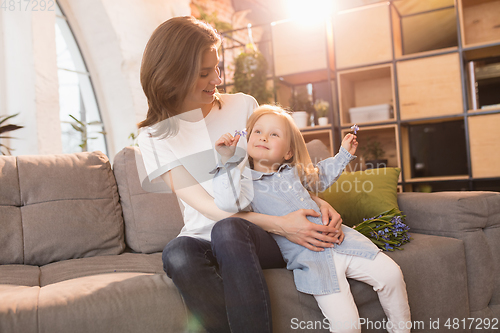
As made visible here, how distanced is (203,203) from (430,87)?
2354 millimetres

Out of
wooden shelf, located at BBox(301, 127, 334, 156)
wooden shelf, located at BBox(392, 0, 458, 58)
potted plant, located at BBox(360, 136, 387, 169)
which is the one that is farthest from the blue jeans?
wooden shelf, located at BBox(392, 0, 458, 58)

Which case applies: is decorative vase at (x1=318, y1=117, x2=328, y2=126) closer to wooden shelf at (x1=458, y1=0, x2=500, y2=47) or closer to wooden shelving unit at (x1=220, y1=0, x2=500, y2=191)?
wooden shelving unit at (x1=220, y1=0, x2=500, y2=191)

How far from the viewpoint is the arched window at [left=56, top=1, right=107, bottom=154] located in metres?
3.50

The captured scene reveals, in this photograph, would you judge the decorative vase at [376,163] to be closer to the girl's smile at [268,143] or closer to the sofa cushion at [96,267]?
the girl's smile at [268,143]

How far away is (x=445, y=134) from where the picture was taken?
299 cm

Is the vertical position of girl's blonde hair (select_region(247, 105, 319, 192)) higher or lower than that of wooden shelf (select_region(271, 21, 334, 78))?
lower

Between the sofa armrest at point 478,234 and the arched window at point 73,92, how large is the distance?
2875mm

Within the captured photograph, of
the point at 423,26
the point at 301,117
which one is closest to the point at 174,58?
the point at 301,117

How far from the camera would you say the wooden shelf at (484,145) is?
106 inches

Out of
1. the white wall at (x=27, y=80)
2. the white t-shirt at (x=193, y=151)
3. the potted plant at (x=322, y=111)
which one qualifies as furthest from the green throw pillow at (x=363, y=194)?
the white wall at (x=27, y=80)

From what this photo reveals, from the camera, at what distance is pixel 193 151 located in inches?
53.3

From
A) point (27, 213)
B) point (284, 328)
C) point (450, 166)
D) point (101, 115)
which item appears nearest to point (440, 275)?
point (284, 328)

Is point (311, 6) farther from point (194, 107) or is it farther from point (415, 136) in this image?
point (194, 107)

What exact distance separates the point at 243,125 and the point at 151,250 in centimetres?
66
